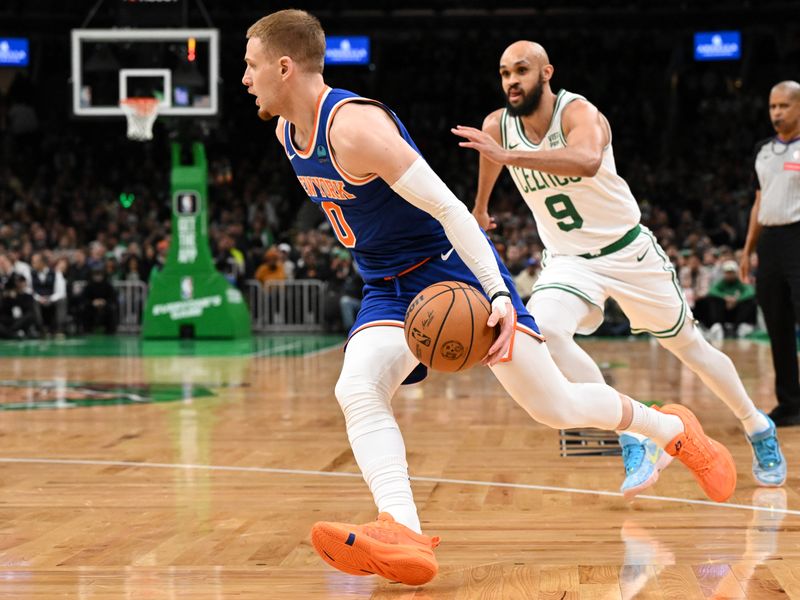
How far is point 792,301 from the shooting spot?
720 cm

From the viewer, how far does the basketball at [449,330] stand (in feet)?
11.8

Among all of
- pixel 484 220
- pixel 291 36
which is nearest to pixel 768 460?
pixel 484 220

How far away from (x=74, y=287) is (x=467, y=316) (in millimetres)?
17704

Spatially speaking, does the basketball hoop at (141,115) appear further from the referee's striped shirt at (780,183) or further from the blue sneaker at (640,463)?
the blue sneaker at (640,463)

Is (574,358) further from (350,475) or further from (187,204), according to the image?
(187,204)

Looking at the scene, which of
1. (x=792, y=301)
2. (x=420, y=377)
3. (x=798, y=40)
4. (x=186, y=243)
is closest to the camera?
(x=420, y=377)

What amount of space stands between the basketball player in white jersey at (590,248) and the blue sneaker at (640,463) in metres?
0.01

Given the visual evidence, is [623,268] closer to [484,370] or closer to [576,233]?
[576,233]

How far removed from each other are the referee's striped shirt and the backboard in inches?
421

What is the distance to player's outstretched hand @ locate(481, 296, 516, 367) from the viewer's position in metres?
3.64

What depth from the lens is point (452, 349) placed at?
11.8 ft

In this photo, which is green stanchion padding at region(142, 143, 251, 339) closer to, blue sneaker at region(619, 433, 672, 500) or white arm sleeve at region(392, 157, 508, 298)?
blue sneaker at region(619, 433, 672, 500)

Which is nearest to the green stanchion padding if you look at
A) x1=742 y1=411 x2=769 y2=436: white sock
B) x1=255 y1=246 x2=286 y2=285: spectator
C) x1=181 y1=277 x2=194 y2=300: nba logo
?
x1=181 y1=277 x2=194 y2=300: nba logo

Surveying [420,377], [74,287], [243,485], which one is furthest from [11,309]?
[420,377]
